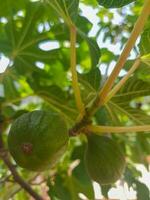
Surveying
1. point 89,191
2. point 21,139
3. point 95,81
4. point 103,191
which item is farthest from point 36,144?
point 89,191

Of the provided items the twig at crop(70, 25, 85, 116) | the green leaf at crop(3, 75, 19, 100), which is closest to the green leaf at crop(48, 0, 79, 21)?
the twig at crop(70, 25, 85, 116)

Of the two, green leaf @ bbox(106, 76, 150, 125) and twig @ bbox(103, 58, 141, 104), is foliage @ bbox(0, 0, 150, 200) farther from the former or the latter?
twig @ bbox(103, 58, 141, 104)

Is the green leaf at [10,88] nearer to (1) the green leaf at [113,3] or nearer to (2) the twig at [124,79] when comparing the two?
(2) the twig at [124,79]

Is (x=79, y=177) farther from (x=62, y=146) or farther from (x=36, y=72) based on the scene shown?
(x=62, y=146)

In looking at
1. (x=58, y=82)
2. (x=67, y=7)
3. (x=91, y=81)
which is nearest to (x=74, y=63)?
(x=67, y=7)

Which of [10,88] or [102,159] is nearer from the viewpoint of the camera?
[102,159]

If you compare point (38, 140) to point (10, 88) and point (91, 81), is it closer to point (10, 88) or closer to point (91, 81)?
point (91, 81)
